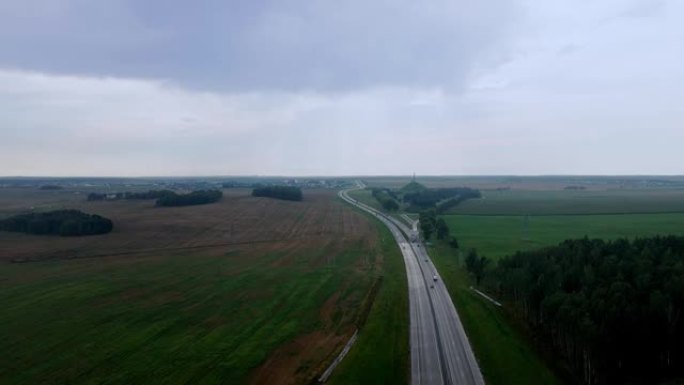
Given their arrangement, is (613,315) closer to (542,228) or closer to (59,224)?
(542,228)

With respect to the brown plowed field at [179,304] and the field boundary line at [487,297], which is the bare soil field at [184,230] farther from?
the field boundary line at [487,297]

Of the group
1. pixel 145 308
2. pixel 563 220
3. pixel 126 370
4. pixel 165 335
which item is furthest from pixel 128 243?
pixel 563 220

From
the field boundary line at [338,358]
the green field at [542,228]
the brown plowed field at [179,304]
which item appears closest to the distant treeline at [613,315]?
the field boundary line at [338,358]

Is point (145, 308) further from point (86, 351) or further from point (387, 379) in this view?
point (387, 379)

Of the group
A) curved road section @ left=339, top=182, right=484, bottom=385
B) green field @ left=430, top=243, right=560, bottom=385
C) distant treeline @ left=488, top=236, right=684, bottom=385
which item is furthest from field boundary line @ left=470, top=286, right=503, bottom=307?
distant treeline @ left=488, top=236, right=684, bottom=385

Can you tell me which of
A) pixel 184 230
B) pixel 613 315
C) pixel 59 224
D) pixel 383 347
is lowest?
pixel 383 347

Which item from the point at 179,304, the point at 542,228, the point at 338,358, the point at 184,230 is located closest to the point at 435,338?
the point at 338,358

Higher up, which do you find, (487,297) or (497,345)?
(487,297)
